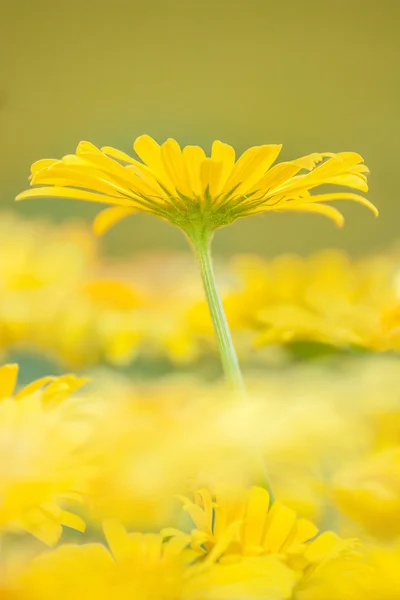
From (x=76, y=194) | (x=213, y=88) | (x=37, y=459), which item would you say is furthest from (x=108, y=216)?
(x=213, y=88)

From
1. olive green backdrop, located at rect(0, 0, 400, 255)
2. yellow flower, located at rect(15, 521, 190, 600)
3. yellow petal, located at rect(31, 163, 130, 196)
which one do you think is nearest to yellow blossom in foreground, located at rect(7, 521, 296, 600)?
yellow flower, located at rect(15, 521, 190, 600)

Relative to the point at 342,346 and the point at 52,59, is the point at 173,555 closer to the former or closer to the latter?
the point at 342,346

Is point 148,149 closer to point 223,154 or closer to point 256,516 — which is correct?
point 223,154

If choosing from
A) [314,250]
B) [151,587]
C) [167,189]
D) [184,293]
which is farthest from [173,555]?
[314,250]

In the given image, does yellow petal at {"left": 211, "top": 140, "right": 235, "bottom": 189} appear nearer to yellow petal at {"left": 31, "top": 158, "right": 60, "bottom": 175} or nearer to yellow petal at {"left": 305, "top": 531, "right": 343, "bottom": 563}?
yellow petal at {"left": 31, "top": 158, "right": 60, "bottom": 175}

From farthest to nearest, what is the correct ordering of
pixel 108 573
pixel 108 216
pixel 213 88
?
pixel 213 88 < pixel 108 216 < pixel 108 573
